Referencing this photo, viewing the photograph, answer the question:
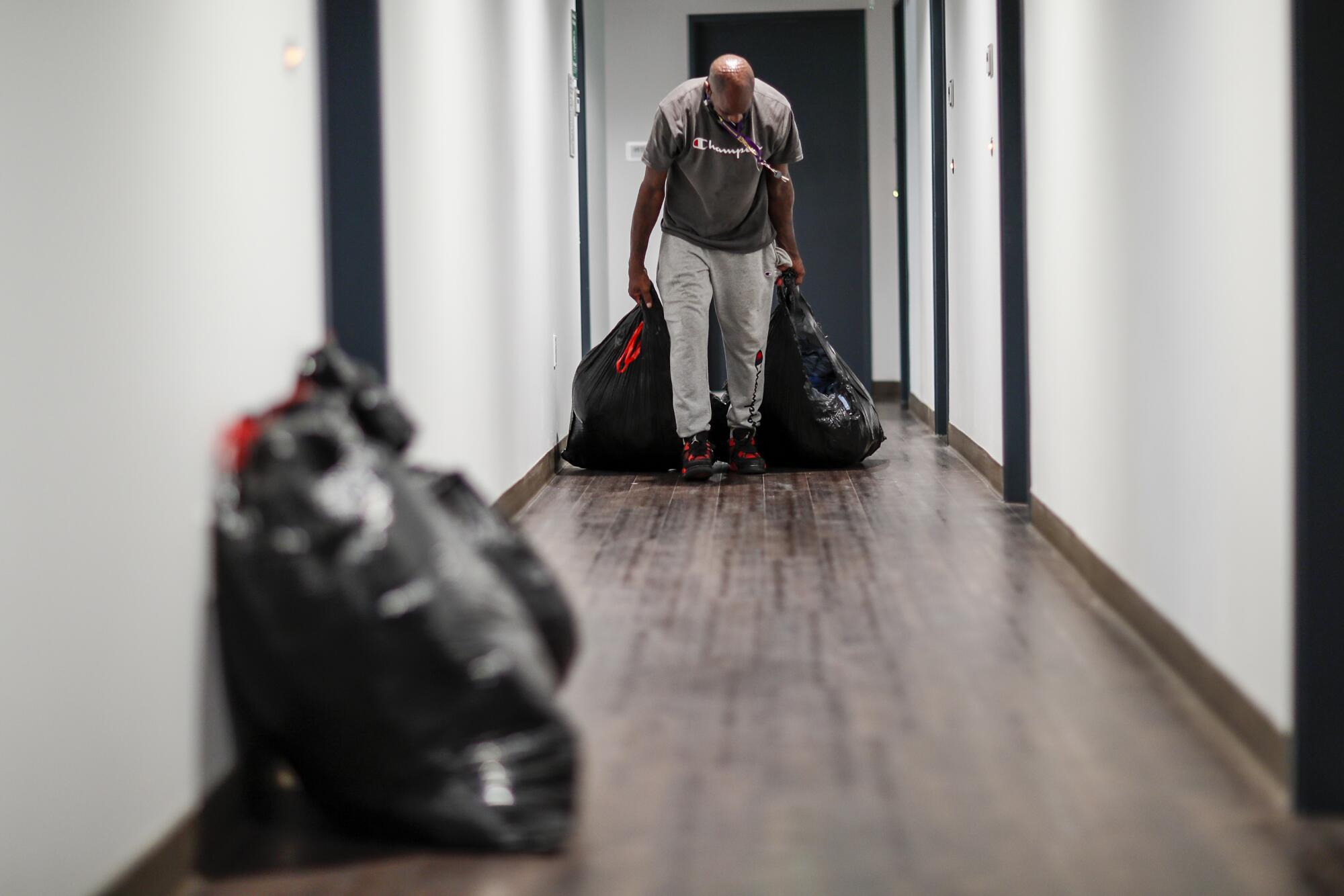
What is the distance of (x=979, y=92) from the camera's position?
15.0 ft

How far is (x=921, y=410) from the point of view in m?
6.77

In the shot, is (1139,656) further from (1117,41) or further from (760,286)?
(760,286)

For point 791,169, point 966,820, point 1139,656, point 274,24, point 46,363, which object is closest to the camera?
point 46,363

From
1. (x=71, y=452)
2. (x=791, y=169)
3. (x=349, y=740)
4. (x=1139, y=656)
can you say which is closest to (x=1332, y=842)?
(x=1139, y=656)

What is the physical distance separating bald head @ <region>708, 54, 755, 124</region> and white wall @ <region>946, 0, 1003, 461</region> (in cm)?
71

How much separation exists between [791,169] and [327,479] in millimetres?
6450

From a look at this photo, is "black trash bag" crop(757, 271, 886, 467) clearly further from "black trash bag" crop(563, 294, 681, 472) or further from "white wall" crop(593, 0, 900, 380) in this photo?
"white wall" crop(593, 0, 900, 380)

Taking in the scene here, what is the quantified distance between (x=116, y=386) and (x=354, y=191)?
3.24 ft

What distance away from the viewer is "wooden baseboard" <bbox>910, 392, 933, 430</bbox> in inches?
253

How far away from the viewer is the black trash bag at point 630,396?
4785 mm

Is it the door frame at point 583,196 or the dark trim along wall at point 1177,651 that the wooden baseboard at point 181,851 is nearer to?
the dark trim along wall at point 1177,651

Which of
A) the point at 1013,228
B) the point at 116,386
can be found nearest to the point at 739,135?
the point at 1013,228

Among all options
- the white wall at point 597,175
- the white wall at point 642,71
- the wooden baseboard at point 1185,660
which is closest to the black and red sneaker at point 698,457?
the wooden baseboard at point 1185,660

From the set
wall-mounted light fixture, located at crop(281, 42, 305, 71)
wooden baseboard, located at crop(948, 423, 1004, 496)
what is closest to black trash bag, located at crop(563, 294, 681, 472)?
wooden baseboard, located at crop(948, 423, 1004, 496)
